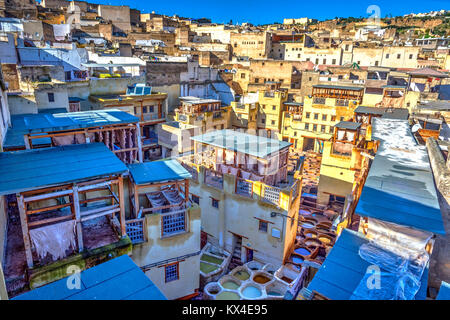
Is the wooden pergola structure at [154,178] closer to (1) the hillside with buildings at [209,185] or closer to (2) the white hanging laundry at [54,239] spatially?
(1) the hillside with buildings at [209,185]

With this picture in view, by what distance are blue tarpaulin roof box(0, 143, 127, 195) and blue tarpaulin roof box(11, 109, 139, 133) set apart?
0.80 m

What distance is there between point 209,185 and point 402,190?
10.8m

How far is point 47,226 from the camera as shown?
958 centimetres

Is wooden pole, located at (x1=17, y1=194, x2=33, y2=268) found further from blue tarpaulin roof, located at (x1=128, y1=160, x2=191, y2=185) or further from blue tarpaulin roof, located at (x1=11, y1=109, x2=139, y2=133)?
blue tarpaulin roof, located at (x1=128, y1=160, x2=191, y2=185)

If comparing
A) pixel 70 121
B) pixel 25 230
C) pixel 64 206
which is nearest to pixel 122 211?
pixel 64 206

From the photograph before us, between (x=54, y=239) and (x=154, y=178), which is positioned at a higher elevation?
(x=154, y=178)

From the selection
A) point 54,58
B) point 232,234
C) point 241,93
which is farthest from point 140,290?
point 241,93

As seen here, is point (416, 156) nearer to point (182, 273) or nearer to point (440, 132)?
point (440, 132)

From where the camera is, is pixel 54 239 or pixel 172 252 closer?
pixel 54 239

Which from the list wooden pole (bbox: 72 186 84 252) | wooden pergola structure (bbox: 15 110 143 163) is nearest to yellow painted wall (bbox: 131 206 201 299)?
wooden pole (bbox: 72 186 84 252)

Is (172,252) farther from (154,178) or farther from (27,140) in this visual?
(27,140)

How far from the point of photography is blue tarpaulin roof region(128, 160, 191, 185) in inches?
455

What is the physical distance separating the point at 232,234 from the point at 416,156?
1044 centimetres

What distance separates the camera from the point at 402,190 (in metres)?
9.66
